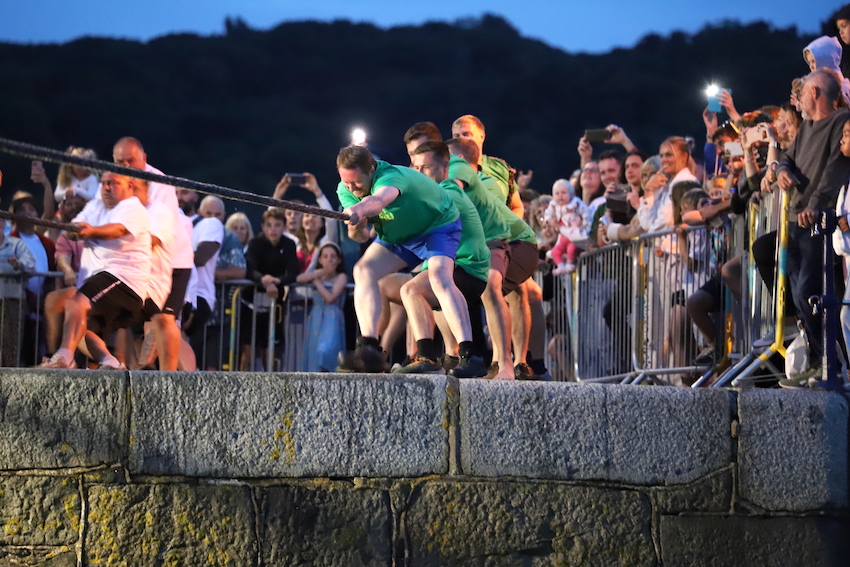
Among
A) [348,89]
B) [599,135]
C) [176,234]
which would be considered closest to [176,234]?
[176,234]

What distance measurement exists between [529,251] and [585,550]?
3.06 meters

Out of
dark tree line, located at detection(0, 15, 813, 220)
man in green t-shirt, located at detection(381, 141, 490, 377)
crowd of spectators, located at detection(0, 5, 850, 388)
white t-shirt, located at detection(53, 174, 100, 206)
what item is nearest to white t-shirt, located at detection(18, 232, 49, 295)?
crowd of spectators, located at detection(0, 5, 850, 388)

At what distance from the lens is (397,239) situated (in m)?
6.34

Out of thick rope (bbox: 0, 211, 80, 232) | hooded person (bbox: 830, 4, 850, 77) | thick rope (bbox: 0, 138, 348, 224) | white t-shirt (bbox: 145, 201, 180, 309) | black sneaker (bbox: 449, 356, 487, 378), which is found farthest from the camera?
white t-shirt (bbox: 145, 201, 180, 309)

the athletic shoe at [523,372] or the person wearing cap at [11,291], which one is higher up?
the person wearing cap at [11,291]

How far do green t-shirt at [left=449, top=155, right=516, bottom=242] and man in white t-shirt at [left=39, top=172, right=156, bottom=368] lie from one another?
196 cm

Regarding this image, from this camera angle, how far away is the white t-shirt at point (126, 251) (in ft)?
24.8

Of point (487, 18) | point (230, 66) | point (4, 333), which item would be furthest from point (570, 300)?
point (487, 18)

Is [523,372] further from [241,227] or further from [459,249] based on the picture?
[241,227]

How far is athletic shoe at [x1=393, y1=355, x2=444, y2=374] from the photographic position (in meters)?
5.96

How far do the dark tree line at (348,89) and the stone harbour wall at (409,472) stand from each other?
100.0 ft

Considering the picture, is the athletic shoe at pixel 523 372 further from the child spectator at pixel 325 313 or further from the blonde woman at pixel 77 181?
the blonde woman at pixel 77 181

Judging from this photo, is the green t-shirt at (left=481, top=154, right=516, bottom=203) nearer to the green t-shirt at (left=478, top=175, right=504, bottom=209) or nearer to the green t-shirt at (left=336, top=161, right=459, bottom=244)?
the green t-shirt at (left=478, top=175, right=504, bottom=209)

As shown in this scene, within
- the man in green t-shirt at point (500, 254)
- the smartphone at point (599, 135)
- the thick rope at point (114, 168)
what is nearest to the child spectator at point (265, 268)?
the smartphone at point (599, 135)
